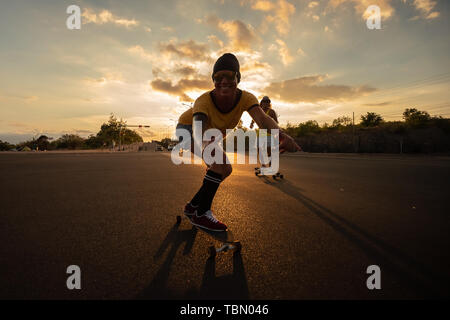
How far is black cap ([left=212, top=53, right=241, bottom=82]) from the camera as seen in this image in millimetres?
2490

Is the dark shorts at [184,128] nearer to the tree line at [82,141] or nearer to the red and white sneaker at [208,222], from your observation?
the red and white sneaker at [208,222]

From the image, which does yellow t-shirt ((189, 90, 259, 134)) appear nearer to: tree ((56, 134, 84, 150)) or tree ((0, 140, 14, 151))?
tree ((56, 134, 84, 150))

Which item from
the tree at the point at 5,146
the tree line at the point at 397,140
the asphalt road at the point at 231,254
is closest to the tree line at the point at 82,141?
the tree at the point at 5,146

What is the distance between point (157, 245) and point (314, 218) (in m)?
2.00

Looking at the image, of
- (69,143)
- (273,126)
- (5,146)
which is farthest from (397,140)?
(5,146)

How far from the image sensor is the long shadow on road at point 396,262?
1433 millimetres

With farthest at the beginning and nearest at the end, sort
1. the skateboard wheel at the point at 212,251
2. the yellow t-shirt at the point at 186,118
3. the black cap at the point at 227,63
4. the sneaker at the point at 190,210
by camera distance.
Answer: the yellow t-shirt at the point at 186,118, the sneaker at the point at 190,210, the black cap at the point at 227,63, the skateboard wheel at the point at 212,251

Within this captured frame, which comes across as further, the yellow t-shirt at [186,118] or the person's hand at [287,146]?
the yellow t-shirt at [186,118]

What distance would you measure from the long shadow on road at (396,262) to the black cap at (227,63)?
217 centimetres

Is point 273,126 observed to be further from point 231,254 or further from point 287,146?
point 231,254

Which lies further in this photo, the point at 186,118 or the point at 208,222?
the point at 186,118

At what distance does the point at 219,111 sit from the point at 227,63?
0.54 metres

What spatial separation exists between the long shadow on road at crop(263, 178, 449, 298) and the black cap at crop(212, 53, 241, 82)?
2.17m

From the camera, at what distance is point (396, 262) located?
1764 millimetres
